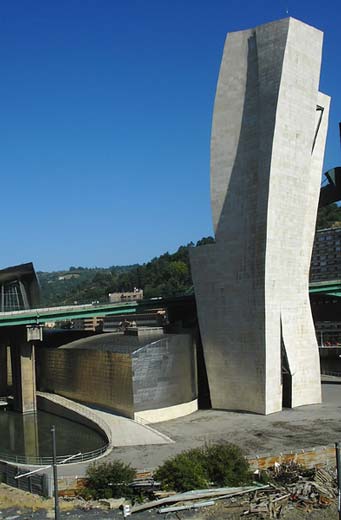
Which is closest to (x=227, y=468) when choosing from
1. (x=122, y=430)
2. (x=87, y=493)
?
(x=87, y=493)

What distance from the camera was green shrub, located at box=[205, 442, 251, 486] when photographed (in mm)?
20156

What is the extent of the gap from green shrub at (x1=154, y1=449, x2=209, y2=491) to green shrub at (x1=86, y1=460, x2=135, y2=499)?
42.3 inches

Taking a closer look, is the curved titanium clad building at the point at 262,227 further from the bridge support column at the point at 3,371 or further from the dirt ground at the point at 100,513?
the bridge support column at the point at 3,371

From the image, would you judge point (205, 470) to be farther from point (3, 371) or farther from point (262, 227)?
point (3, 371)

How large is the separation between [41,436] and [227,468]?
52.9 feet

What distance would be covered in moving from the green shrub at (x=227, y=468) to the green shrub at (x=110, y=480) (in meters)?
2.85

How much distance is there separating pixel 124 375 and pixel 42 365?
13550mm

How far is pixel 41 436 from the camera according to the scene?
108ft

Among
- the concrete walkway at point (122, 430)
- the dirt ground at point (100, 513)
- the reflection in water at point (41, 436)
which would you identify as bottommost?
the reflection in water at point (41, 436)

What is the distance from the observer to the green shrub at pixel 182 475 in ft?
64.5

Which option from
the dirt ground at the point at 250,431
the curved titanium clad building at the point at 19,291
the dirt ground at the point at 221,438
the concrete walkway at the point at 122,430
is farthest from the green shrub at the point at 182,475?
the curved titanium clad building at the point at 19,291

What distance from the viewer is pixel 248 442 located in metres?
25.2

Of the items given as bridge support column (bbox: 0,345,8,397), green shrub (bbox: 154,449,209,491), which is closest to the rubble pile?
green shrub (bbox: 154,449,209,491)

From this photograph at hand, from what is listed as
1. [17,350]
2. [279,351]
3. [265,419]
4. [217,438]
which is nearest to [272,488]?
[217,438]
